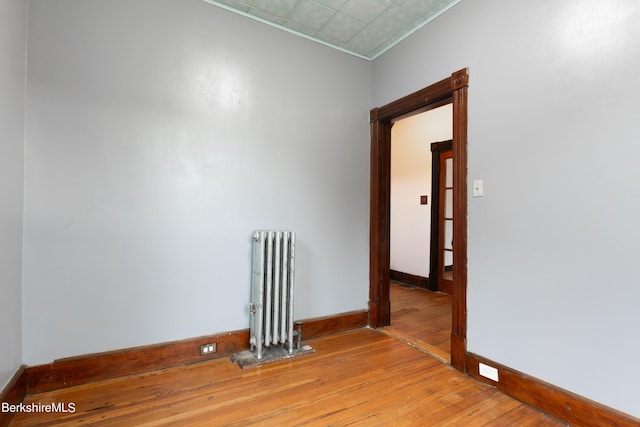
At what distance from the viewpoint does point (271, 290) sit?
237 centimetres

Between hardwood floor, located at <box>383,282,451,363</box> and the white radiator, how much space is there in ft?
3.83

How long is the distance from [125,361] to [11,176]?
4.39ft

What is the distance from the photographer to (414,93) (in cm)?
266

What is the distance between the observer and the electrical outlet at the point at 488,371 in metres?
1.97

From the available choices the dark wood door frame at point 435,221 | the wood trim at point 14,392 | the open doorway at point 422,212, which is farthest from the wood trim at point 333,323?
the dark wood door frame at point 435,221

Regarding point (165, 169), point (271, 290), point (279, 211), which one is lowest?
point (271, 290)

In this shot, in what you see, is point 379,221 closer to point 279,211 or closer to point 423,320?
point 279,211

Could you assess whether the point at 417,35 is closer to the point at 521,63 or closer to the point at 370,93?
the point at 370,93

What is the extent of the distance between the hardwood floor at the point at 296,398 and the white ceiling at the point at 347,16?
282 centimetres

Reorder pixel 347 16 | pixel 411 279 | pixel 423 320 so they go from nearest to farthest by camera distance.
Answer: pixel 347 16, pixel 423 320, pixel 411 279

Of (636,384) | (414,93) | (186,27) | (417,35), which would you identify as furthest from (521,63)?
(186,27)

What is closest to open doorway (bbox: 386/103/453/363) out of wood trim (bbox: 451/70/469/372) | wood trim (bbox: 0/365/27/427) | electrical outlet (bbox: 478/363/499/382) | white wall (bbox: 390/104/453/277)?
white wall (bbox: 390/104/453/277)

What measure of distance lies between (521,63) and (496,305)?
5.24 feet

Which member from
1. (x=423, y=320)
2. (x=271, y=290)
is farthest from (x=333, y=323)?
(x=423, y=320)
